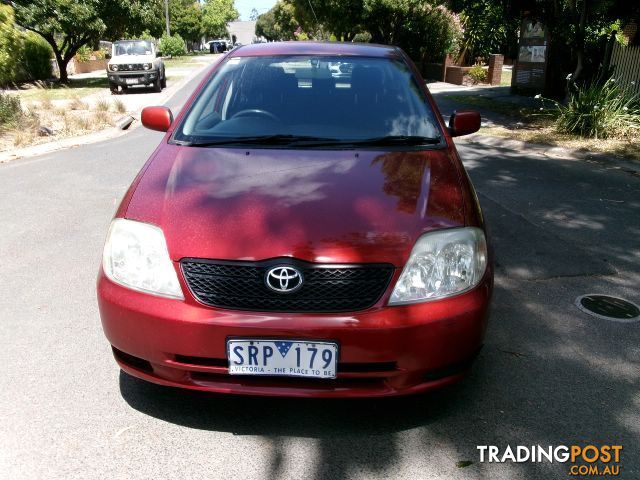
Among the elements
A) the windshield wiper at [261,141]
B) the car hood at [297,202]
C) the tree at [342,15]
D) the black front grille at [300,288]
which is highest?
the tree at [342,15]

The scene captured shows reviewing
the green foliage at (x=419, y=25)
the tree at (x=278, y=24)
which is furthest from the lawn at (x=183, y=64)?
the green foliage at (x=419, y=25)

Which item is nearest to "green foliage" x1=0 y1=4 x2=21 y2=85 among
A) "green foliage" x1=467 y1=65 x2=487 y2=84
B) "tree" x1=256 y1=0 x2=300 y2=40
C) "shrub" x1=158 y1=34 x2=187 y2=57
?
"green foliage" x1=467 y1=65 x2=487 y2=84

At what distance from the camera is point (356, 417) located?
2.72 metres

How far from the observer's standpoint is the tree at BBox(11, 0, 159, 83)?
847 inches

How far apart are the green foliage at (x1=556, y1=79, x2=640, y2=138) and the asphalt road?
5.67m

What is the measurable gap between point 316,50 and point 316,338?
249 centimetres

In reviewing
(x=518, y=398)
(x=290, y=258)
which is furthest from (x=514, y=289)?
(x=290, y=258)

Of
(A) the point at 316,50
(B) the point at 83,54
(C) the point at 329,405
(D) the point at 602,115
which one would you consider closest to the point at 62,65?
(B) the point at 83,54

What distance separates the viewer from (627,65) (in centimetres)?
1368

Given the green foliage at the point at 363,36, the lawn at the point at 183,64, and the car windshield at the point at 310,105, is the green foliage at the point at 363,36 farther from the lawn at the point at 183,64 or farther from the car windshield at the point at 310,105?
the car windshield at the point at 310,105

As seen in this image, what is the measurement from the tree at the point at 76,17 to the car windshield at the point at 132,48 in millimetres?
1523

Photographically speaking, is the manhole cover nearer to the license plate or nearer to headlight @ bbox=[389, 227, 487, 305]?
headlight @ bbox=[389, 227, 487, 305]

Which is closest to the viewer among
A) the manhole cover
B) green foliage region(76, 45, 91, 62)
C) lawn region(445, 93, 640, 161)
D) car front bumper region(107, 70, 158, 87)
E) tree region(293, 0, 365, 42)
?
the manhole cover

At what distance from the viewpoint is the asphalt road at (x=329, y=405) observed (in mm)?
2422
